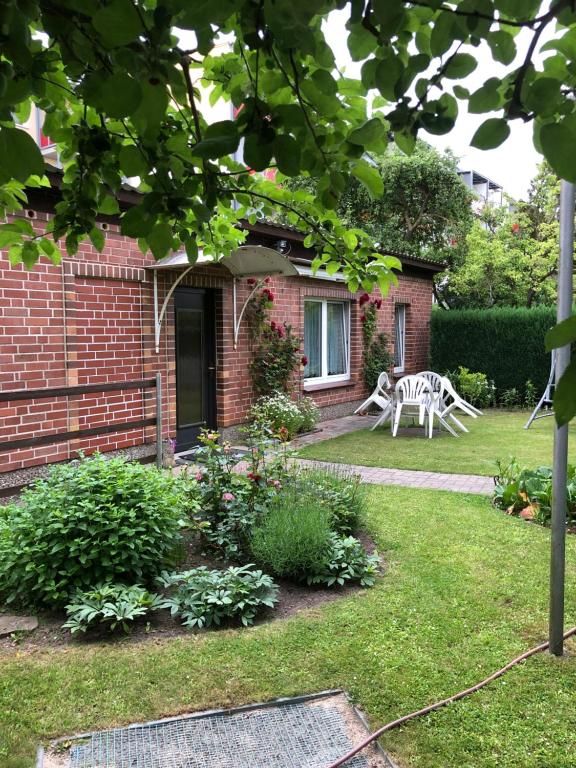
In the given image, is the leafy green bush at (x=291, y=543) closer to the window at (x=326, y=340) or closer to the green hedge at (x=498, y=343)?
the window at (x=326, y=340)

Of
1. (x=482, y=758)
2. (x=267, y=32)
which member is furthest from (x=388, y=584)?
(x=267, y=32)

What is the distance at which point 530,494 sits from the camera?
17.6ft

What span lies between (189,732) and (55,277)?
4888 millimetres

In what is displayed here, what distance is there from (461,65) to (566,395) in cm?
85

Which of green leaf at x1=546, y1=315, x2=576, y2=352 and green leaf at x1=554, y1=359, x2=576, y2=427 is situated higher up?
green leaf at x1=546, y1=315, x2=576, y2=352

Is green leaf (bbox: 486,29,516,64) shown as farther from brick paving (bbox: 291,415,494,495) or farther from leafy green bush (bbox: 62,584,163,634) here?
brick paving (bbox: 291,415,494,495)

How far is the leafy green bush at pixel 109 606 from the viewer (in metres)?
3.12

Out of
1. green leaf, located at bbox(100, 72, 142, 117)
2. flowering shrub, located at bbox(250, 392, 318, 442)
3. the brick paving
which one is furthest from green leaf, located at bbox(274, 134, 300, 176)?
flowering shrub, located at bbox(250, 392, 318, 442)

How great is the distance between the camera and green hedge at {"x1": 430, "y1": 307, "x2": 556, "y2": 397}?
1359 cm

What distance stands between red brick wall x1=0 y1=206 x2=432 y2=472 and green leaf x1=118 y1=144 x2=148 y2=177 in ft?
11.4

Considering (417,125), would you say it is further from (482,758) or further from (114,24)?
(482,758)

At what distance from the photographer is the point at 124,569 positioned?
11.3ft

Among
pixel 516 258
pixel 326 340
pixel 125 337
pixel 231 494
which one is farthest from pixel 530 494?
pixel 516 258

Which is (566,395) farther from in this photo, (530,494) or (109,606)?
(530,494)
